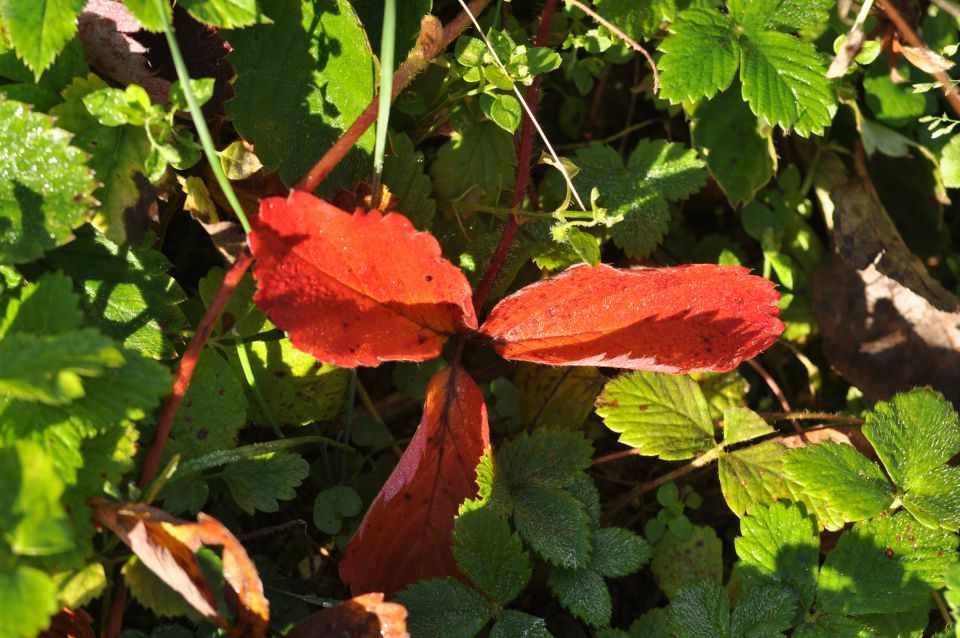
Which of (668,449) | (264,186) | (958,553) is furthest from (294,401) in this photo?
(958,553)

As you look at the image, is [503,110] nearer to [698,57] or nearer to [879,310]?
[698,57]

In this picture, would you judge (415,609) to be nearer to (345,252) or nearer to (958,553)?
(345,252)

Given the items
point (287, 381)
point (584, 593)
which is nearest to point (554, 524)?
point (584, 593)

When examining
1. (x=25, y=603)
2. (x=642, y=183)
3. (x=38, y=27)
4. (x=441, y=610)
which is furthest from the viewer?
(x=642, y=183)

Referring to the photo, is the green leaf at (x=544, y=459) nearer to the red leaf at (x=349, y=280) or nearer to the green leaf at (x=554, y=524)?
the green leaf at (x=554, y=524)

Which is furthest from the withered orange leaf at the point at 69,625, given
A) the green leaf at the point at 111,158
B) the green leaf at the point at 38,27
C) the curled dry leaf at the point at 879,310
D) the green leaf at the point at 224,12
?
the curled dry leaf at the point at 879,310
